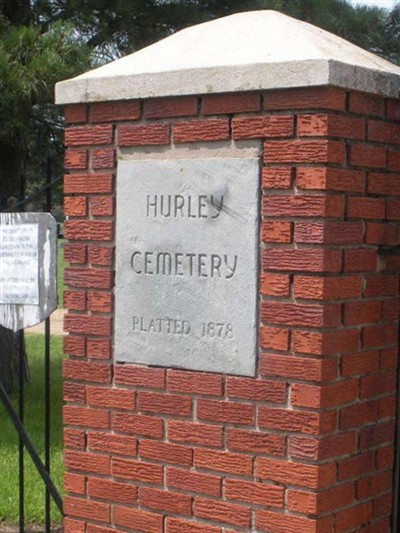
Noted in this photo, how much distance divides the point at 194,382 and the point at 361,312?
0.54 metres

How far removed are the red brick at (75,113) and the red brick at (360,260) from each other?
3.33 feet

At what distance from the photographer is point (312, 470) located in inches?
109

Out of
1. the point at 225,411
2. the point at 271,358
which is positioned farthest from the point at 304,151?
the point at 225,411

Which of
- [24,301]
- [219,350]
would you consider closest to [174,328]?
[219,350]

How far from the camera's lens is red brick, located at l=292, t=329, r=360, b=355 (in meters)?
2.75

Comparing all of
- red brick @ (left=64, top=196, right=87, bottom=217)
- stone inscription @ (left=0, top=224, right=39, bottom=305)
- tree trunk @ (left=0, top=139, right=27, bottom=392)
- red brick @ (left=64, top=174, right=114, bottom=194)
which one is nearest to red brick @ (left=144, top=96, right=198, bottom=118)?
red brick @ (left=64, top=174, right=114, bottom=194)

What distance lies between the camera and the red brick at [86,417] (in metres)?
3.23

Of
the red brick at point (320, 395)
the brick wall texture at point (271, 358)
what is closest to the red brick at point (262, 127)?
the brick wall texture at point (271, 358)

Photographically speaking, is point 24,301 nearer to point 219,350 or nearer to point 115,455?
point 115,455

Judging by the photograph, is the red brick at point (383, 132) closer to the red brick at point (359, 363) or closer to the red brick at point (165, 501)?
the red brick at point (359, 363)

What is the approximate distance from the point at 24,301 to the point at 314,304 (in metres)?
1.36

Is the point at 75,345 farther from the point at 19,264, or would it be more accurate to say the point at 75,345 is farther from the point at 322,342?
the point at 322,342

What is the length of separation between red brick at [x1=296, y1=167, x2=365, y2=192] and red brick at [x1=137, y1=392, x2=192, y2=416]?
29.8 inches

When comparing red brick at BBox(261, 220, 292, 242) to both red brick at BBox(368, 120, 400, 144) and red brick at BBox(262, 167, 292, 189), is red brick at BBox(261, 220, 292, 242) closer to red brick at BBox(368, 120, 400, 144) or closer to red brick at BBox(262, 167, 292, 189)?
red brick at BBox(262, 167, 292, 189)
